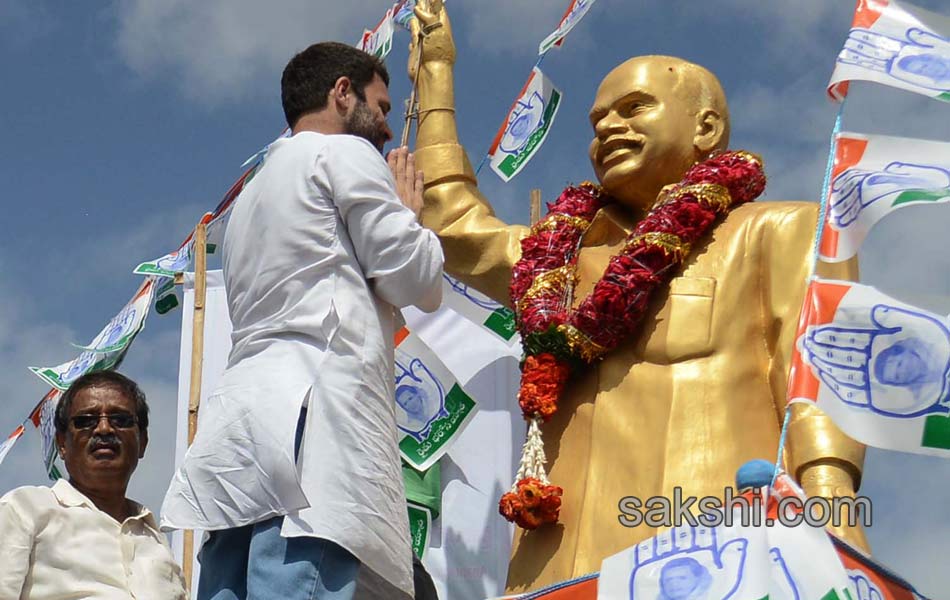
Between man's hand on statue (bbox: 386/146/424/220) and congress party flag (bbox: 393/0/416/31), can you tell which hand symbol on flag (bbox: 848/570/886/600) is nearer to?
man's hand on statue (bbox: 386/146/424/220)

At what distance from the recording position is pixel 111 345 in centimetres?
785

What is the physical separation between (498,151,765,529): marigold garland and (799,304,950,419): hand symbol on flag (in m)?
1.35

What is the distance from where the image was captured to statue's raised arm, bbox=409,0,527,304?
5.95 m

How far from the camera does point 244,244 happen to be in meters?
3.61

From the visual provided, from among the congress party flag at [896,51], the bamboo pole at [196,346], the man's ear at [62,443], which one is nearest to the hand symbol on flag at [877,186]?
the congress party flag at [896,51]

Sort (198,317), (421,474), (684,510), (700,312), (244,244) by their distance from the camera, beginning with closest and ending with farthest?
(244,244), (684,510), (700,312), (421,474), (198,317)

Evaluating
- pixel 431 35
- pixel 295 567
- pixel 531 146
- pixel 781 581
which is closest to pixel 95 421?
pixel 295 567

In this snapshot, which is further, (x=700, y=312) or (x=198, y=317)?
(x=198, y=317)

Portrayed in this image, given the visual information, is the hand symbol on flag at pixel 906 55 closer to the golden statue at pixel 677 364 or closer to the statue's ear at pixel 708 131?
the golden statue at pixel 677 364

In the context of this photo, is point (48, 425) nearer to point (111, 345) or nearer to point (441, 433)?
point (111, 345)

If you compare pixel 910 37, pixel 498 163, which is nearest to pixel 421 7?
pixel 498 163

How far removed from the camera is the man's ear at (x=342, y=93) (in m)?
3.81

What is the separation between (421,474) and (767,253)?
202 centimetres

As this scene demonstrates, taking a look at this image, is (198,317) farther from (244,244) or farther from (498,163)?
(244,244)
